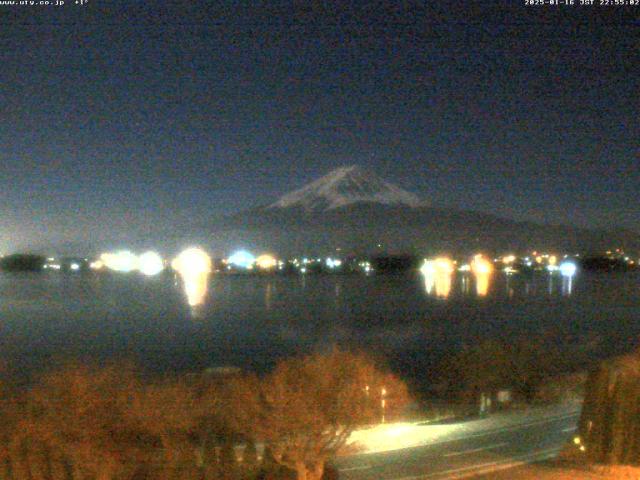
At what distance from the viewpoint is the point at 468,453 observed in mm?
8977

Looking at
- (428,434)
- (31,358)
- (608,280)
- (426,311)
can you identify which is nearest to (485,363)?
(428,434)

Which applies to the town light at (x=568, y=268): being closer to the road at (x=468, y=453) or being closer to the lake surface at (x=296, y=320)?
the lake surface at (x=296, y=320)

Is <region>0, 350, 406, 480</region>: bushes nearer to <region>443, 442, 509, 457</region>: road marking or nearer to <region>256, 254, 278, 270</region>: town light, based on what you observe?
<region>443, 442, 509, 457</region>: road marking

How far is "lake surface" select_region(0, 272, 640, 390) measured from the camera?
26234mm

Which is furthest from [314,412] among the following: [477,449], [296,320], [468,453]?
[296,320]

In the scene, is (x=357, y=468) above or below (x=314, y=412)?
below

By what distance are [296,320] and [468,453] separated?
28.1m

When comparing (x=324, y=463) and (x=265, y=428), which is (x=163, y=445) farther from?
(x=324, y=463)

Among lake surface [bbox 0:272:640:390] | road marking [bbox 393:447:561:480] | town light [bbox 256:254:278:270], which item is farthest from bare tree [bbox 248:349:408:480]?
town light [bbox 256:254:278:270]

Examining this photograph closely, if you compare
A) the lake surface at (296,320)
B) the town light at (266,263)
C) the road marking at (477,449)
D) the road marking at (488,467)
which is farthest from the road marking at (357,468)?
the town light at (266,263)

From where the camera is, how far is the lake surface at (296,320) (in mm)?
26234

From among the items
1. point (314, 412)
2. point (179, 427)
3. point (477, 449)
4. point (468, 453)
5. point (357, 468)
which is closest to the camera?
point (314, 412)

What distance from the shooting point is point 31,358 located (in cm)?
2428

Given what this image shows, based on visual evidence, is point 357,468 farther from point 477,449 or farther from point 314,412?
point 477,449
